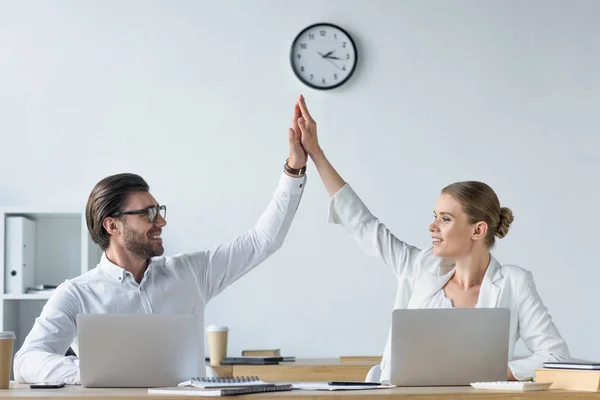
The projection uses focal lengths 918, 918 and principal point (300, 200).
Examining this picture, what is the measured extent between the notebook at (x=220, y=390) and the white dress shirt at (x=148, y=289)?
51 cm

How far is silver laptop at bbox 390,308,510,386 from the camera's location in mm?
2234

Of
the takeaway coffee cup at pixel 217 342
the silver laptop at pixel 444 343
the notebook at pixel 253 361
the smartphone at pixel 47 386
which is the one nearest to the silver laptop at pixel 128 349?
the smartphone at pixel 47 386

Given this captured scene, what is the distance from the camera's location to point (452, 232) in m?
2.97

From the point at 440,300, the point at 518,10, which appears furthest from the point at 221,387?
the point at 518,10

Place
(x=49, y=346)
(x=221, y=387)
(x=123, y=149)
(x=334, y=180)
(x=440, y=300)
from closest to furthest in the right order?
(x=221, y=387) < (x=49, y=346) < (x=440, y=300) < (x=334, y=180) < (x=123, y=149)

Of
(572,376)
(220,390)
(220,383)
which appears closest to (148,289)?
(220,383)

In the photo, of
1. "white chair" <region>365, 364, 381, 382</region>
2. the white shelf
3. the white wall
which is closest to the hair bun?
"white chair" <region>365, 364, 381, 382</region>

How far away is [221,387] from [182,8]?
2.90 m

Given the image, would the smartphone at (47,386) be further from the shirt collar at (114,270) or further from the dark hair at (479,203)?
the dark hair at (479,203)

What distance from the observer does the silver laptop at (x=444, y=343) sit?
7.33ft

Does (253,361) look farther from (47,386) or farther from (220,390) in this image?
(220,390)

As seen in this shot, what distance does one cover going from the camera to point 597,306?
15.1ft

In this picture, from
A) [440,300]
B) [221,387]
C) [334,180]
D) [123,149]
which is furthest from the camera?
[123,149]

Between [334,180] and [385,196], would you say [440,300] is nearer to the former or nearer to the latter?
[334,180]
